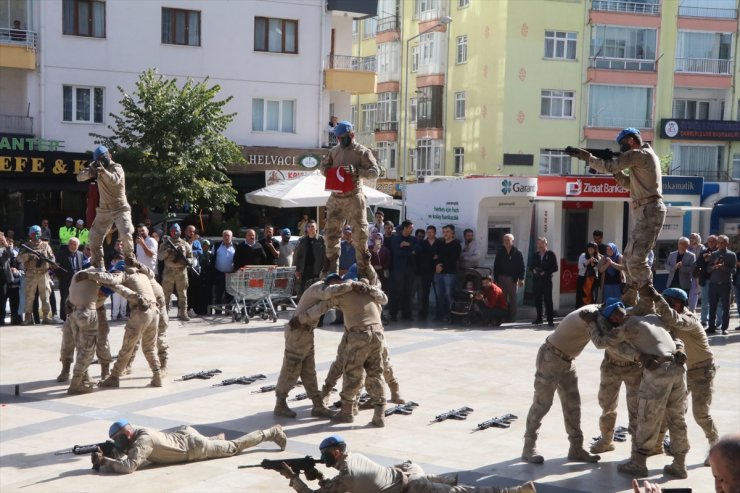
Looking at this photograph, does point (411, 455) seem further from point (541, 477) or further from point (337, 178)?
point (337, 178)

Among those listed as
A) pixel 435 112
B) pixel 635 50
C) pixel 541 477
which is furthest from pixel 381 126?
pixel 541 477

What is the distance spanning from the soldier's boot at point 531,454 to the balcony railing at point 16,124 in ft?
85.7

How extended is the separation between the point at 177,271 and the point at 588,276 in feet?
28.9

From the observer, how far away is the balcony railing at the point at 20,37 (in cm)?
3192

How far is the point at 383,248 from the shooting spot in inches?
837

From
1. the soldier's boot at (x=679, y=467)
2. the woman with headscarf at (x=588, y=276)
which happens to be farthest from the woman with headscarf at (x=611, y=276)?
the soldier's boot at (x=679, y=467)

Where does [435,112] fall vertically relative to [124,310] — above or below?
above

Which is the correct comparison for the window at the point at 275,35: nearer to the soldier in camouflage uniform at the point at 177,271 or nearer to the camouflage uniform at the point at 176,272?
the soldier in camouflage uniform at the point at 177,271

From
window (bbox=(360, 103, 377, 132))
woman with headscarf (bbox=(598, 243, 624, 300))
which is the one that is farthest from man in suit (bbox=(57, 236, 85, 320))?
window (bbox=(360, 103, 377, 132))

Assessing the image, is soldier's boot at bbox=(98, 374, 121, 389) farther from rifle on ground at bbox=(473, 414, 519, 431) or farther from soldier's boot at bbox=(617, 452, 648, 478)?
soldier's boot at bbox=(617, 452, 648, 478)

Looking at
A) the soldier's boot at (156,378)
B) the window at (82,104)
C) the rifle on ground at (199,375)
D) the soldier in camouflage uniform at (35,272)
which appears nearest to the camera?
the soldier's boot at (156,378)

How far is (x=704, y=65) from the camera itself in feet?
157

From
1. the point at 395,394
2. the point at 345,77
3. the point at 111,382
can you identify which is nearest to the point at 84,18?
the point at 345,77

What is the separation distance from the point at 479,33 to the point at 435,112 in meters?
5.24
